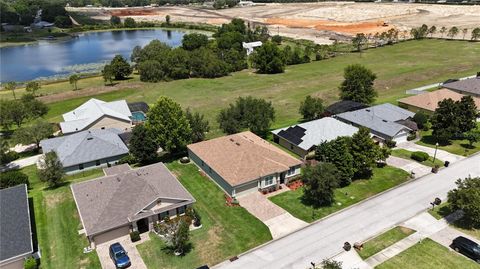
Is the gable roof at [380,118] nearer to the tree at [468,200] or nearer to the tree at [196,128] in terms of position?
the tree at [468,200]

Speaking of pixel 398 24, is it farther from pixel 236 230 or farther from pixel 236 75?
pixel 236 230

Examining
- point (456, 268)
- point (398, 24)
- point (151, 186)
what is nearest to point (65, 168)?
point (151, 186)

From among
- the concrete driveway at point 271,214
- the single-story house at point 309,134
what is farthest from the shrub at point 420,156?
the concrete driveway at point 271,214

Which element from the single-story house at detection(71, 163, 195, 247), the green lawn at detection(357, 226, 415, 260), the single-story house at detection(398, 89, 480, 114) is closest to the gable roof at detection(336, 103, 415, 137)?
the single-story house at detection(398, 89, 480, 114)

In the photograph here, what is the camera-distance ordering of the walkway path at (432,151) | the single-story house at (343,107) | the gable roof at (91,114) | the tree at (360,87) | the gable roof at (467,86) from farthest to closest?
the gable roof at (467,86) < the tree at (360,87) < the single-story house at (343,107) < the gable roof at (91,114) < the walkway path at (432,151)

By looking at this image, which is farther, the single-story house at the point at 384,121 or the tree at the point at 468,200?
the single-story house at the point at 384,121

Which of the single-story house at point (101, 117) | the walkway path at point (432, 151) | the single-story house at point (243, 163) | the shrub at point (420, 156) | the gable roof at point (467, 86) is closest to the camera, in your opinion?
the single-story house at point (243, 163)

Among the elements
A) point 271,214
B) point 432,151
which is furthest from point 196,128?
point 432,151

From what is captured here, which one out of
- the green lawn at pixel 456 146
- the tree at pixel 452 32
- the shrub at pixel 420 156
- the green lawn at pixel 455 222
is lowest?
the green lawn at pixel 455 222
